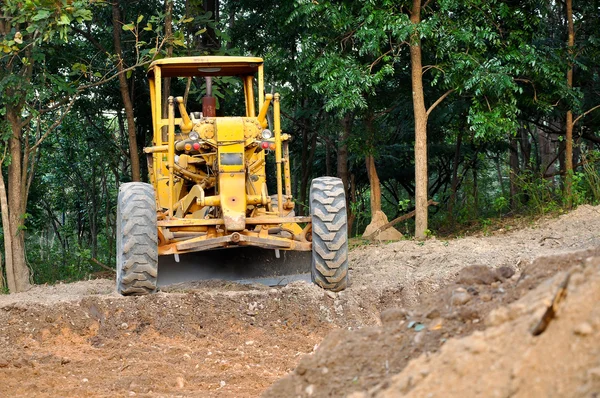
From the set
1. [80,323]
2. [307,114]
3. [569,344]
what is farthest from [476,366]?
[307,114]

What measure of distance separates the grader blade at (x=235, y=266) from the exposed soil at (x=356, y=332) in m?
0.60

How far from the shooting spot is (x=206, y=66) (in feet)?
34.9

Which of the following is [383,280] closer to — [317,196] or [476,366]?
[317,196]

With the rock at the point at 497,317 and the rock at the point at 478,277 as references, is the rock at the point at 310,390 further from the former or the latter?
the rock at the point at 478,277

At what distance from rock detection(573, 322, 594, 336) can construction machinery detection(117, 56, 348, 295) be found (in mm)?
5827

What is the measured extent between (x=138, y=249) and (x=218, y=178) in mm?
1280

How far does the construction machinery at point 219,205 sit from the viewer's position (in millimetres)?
9352

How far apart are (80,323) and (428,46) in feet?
25.3

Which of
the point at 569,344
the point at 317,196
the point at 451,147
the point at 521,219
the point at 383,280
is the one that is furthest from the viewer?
the point at 451,147

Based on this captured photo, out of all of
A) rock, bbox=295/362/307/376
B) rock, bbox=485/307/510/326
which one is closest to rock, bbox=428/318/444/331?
rock, bbox=485/307/510/326

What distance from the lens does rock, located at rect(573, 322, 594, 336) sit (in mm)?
3703

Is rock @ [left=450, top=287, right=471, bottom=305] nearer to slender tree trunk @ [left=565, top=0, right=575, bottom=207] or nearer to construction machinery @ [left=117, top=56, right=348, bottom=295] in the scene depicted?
construction machinery @ [left=117, top=56, right=348, bottom=295]

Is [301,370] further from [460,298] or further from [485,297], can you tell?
[485,297]

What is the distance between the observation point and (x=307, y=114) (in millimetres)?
20094
